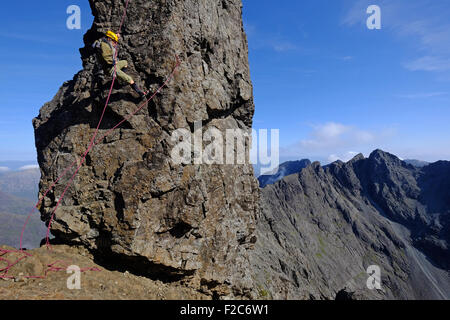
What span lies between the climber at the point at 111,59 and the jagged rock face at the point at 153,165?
0.78 metres

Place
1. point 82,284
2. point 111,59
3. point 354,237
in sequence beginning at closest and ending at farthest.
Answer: point 82,284 < point 111,59 < point 354,237

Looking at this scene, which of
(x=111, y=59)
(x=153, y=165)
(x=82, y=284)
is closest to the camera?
(x=82, y=284)

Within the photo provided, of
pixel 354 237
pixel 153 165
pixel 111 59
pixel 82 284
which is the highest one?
pixel 111 59

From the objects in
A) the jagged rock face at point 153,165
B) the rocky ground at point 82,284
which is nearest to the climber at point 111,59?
the jagged rock face at point 153,165

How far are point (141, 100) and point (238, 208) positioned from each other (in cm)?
1143

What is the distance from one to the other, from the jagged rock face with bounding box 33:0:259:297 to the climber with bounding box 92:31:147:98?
775mm

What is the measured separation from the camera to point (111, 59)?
15.9 meters

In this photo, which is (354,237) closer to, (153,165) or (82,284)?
(153,165)

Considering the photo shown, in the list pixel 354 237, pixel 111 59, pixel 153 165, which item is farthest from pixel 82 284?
pixel 354 237

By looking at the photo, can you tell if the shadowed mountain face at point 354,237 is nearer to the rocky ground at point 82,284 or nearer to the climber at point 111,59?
the rocky ground at point 82,284

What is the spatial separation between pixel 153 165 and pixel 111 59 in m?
7.33

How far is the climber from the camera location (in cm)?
1571
